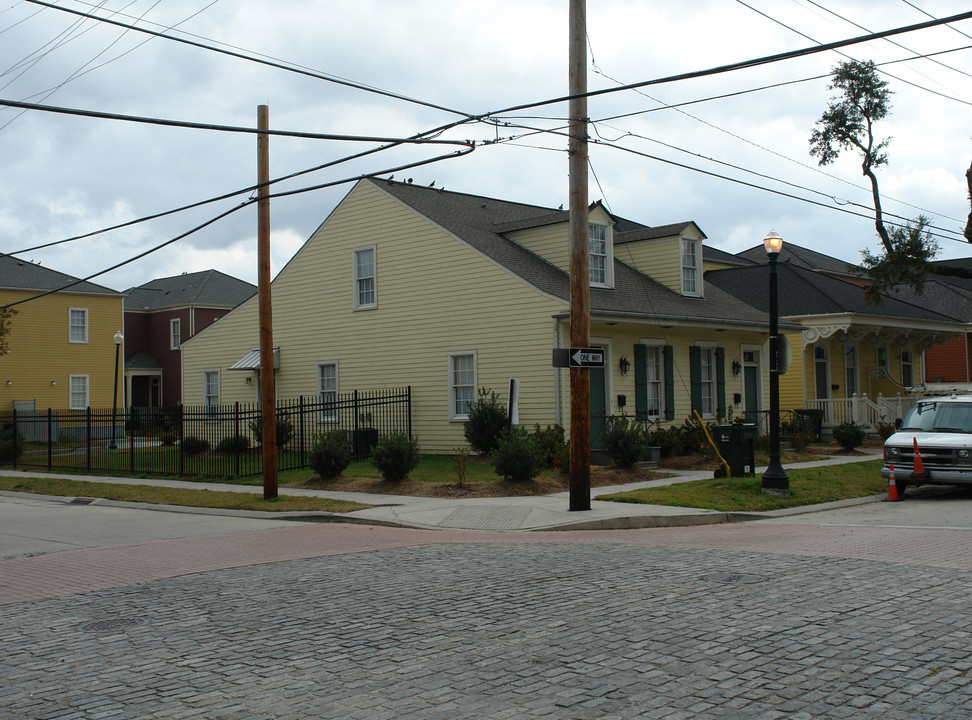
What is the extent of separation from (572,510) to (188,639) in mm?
8586

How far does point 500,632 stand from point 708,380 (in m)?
21.1

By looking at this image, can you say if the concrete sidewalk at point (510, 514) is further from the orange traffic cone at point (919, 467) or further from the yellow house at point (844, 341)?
the yellow house at point (844, 341)

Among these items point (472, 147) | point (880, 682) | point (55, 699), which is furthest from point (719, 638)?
point (472, 147)

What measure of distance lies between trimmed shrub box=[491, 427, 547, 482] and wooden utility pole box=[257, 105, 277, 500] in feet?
14.0

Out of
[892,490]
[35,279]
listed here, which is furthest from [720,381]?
[35,279]

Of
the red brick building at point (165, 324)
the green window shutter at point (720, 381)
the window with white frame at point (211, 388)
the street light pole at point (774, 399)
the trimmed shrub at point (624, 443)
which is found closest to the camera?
the street light pole at point (774, 399)

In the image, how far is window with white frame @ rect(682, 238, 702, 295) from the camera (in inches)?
1096

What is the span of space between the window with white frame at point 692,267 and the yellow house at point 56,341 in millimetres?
27601

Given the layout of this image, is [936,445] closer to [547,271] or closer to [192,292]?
[547,271]

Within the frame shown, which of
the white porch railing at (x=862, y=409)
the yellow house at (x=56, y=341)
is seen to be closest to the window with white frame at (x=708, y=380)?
the white porch railing at (x=862, y=409)

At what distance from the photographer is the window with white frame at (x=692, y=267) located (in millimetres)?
27828

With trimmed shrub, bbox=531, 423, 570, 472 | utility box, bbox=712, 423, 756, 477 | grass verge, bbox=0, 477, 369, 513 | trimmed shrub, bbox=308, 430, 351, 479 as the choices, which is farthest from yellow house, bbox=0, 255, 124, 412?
utility box, bbox=712, 423, 756, 477

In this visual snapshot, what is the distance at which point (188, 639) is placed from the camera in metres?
7.00

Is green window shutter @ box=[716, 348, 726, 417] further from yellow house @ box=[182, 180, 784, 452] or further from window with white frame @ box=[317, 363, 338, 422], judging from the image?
window with white frame @ box=[317, 363, 338, 422]
